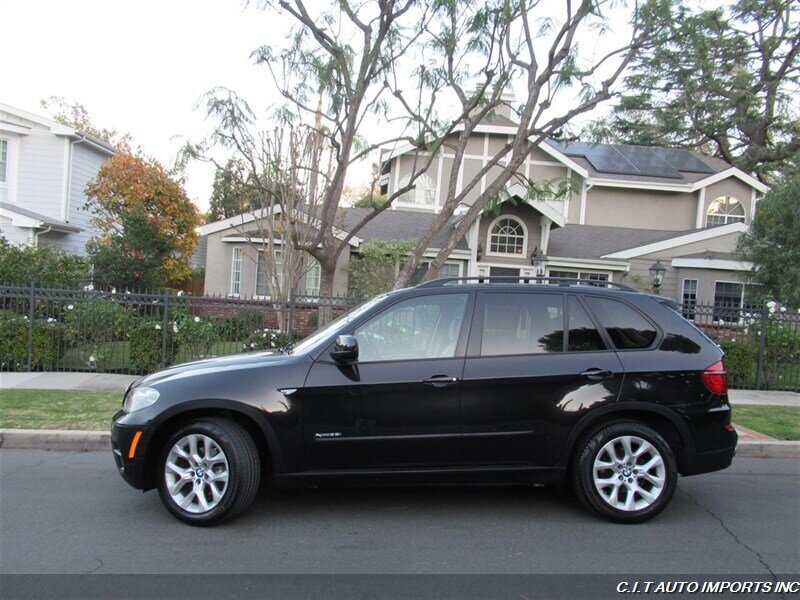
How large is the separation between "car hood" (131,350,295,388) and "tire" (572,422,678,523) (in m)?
2.39

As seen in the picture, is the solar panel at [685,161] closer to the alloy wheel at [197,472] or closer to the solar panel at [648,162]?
the solar panel at [648,162]

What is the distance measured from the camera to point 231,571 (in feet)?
12.7

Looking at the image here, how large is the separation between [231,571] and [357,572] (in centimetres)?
77

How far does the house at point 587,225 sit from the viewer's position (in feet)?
64.2

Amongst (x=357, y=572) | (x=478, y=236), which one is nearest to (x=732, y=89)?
(x=478, y=236)

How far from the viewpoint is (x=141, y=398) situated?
4691 mm

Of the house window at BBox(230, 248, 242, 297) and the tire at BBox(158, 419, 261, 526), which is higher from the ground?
the house window at BBox(230, 248, 242, 297)

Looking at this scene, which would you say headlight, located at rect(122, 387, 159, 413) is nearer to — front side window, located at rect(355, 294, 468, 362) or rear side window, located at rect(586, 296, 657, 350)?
front side window, located at rect(355, 294, 468, 362)

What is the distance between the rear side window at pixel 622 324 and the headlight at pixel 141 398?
11.2ft

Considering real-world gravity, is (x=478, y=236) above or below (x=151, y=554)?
above

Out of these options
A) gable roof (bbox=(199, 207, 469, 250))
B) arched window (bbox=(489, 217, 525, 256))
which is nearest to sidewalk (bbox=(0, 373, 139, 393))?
gable roof (bbox=(199, 207, 469, 250))

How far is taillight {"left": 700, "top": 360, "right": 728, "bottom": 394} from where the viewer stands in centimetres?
491

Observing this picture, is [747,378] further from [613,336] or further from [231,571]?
[231,571]

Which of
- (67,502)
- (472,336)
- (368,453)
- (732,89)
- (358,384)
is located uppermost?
(732,89)
